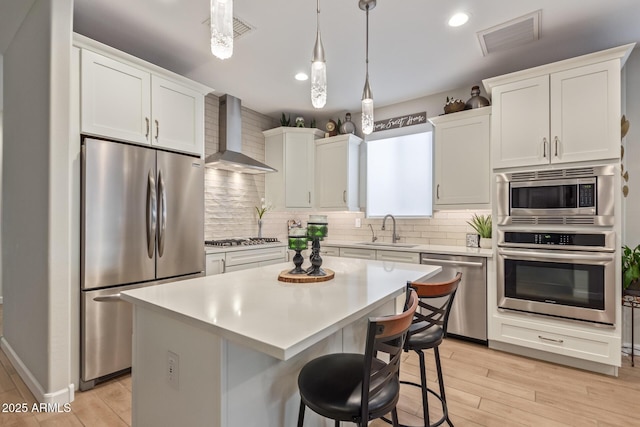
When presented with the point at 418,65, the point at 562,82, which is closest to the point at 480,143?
the point at 562,82

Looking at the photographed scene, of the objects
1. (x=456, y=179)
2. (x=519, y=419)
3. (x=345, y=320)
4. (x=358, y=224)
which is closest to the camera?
(x=345, y=320)

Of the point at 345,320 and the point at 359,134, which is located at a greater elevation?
the point at 359,134

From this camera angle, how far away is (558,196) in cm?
274

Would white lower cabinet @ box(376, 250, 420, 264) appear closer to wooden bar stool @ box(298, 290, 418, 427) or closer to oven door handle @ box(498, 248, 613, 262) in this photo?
oven door handle @ box(498, 248, 613, 262)

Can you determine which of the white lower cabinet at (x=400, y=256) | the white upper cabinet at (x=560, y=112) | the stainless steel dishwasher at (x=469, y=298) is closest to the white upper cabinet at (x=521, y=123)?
the white upper cabinet at (x=560, y=112)

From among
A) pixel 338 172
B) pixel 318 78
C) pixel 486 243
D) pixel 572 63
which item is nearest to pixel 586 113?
pixel 572 63

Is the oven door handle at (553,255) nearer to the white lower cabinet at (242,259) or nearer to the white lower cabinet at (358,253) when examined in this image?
the white lower cabinet at (358,253)

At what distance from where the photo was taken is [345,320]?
1.15 meters

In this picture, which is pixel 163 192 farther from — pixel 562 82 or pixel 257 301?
pixel 562 82

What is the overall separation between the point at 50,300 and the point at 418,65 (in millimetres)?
3684

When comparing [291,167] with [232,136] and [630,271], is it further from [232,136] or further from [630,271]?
[630,271]

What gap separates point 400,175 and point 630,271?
247cm

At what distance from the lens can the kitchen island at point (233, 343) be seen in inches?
41.7

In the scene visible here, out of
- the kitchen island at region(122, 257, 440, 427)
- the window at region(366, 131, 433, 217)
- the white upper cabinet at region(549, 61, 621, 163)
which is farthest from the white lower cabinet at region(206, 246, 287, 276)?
the white upper cabinet at region(549, 61, 621, 163)
